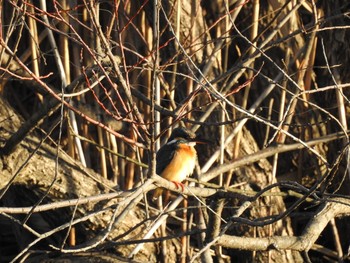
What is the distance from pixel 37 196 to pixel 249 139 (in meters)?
1.72

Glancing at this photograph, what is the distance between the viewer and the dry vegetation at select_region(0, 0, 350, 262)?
4.41m

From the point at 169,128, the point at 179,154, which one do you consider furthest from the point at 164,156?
the point at 169,128

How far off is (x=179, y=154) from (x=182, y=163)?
7 centimetres

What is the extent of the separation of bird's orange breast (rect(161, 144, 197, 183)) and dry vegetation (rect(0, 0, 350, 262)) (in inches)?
4.8

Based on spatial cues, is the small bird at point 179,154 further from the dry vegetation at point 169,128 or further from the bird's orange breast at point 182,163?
the dry vegetation at point 169,128

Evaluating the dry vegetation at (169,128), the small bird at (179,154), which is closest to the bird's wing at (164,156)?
the small bird at (179,154)

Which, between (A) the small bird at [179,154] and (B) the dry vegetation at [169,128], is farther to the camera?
(A) the small bird at [179,154]

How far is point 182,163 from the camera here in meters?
4.88

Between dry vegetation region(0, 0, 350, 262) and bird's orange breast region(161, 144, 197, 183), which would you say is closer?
dry vegetation region(0, 0, 350, 262)

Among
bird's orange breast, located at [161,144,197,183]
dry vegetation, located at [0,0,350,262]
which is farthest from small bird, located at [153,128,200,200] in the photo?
dry vegetation, located at [0,0,350,262]

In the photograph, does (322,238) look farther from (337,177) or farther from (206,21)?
(206,21)

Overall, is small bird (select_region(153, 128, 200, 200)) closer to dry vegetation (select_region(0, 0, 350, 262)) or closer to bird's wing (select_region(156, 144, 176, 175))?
bird's wing (select_region(156, 144, 176, 175))

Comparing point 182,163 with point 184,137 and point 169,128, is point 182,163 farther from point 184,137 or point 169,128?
point 169,128

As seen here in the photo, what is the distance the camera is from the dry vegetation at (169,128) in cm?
441
